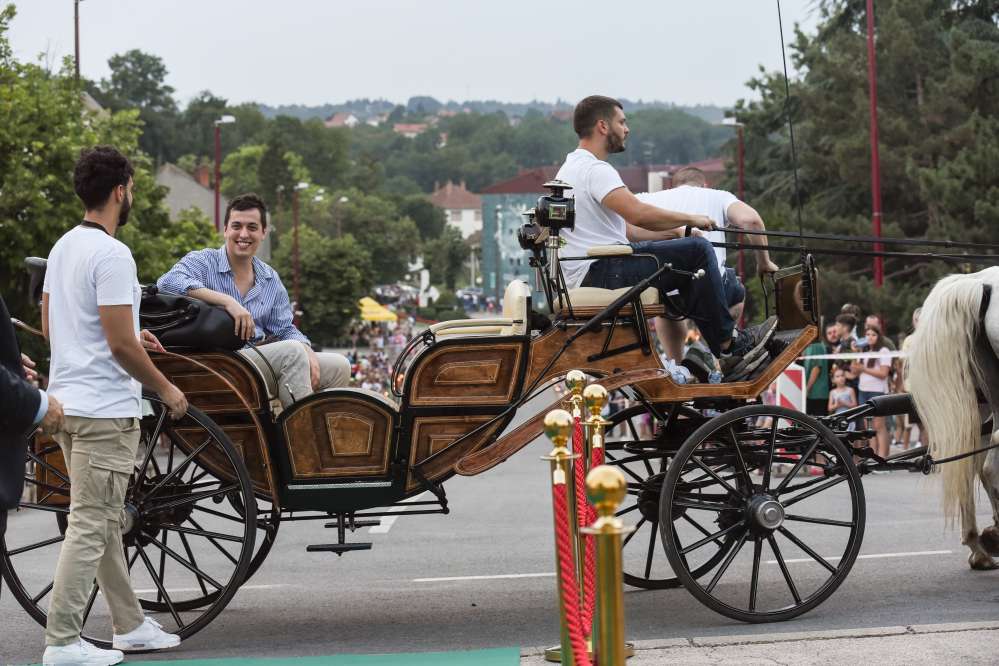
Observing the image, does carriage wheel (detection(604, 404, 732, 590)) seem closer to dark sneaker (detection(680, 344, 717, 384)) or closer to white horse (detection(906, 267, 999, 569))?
dark sneaker (detection(680, 344, 717, 384))

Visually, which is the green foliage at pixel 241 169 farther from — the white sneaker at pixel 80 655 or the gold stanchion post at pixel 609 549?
the gold stanchion post at pixel 609 549

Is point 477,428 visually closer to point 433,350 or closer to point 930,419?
point 433,350

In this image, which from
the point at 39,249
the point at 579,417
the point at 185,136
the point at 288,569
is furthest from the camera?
the point at 185,136

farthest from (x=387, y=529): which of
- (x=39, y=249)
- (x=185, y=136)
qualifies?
(x=185, y=136)

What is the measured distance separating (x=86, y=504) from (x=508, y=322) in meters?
2.46

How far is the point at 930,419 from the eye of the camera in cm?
786

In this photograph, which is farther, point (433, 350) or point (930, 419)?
point (930, 419)

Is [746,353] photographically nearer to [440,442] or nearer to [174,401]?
[440,442]

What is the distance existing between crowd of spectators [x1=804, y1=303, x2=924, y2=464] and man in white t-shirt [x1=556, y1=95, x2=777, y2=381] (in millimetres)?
8309

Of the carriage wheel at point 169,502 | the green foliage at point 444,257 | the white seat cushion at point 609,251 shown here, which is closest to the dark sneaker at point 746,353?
the white seat cushion at point 609,251

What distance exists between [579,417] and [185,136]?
5294 inches

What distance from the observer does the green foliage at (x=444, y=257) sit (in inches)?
5586

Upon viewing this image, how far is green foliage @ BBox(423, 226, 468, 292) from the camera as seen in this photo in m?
142

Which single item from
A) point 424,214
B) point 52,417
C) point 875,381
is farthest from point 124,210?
point 424,214
